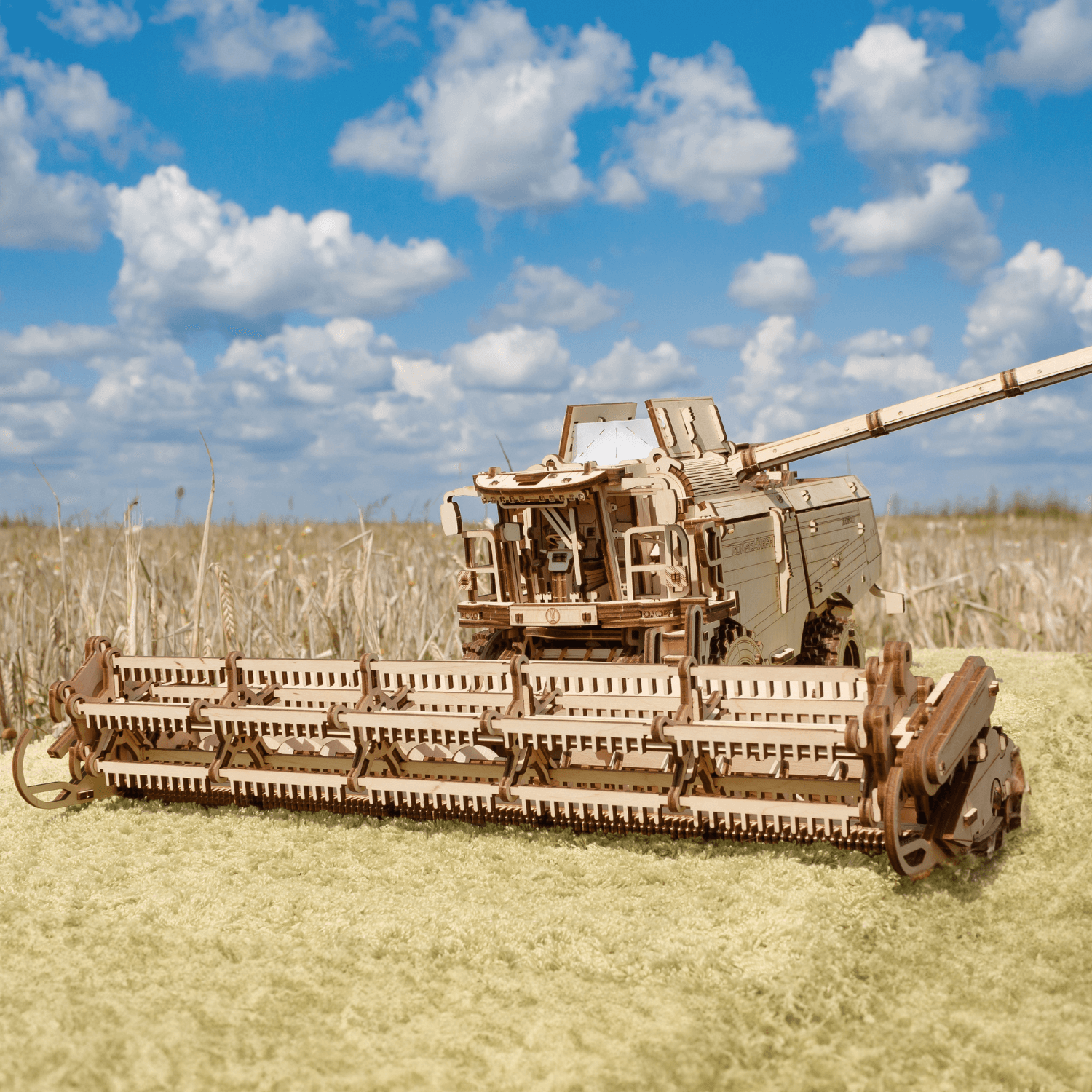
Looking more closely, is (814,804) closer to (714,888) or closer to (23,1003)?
(714,888)

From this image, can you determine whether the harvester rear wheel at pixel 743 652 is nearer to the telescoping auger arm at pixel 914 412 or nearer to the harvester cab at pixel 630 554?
the harvester cab at pixel 630 554

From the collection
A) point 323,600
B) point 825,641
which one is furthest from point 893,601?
point 323,600

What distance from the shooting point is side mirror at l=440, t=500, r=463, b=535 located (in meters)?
7.30

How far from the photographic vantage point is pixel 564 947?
13.6 feet

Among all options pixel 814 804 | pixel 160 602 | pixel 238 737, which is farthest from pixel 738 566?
pixel 160 602

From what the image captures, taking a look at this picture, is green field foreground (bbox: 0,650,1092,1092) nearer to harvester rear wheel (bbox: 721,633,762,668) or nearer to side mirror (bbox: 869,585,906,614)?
harvester rear wheel (bbox: 721,633,762,668)

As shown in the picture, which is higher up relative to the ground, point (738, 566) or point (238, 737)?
point (738, 566)

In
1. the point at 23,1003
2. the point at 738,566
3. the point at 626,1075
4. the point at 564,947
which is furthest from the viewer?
the point at 738,566

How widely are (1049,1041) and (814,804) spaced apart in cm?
132

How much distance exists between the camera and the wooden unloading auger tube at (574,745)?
183 inches

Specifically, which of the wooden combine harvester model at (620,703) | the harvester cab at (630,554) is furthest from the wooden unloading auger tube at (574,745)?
the harvester cab at (630,554)

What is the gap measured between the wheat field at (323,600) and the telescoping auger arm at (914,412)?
141 inches

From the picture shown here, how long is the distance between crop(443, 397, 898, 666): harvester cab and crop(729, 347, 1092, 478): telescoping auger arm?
23 centimetres

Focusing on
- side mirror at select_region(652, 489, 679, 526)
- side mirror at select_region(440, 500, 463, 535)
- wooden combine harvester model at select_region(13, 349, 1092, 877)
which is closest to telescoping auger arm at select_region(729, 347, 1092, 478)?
wooden combine harvester model at select_region(13, 349, 1092, 877)
